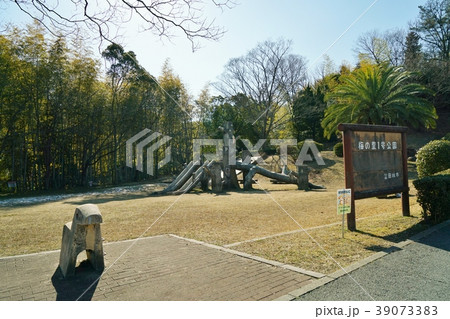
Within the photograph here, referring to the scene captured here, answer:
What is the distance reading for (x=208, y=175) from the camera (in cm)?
1401

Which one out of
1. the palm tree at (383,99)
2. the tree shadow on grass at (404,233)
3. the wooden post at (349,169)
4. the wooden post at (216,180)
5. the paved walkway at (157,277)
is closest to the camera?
the paved walkway at (157,277)

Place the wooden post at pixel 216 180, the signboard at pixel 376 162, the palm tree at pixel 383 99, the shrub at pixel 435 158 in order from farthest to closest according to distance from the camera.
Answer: the palm tree at pixel 383 99
the wooden post at pixel 216 180
the shrub at pixel 435 158
the signboard at pixel 376 162

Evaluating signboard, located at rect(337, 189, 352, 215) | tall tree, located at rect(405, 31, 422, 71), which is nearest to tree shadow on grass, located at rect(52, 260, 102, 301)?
signboard, located at rect(337, 189, 352, 215)

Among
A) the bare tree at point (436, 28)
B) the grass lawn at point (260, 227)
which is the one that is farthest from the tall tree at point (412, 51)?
the grass lawn at point (260, 227)

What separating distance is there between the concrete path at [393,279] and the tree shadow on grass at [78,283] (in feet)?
5.91

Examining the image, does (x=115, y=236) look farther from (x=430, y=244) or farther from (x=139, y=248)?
(x=430, y=244)

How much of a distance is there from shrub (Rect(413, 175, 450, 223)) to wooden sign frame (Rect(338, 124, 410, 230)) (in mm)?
488

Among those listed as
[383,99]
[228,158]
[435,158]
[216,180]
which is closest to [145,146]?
[228,158]

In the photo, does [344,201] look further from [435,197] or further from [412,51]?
[412,51]

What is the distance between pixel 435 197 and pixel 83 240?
18.3 ft

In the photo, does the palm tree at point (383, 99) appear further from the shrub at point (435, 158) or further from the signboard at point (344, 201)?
the signboard at point (344, 201)

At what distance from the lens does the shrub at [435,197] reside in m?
5.36

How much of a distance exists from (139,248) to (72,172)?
1710 centimetres

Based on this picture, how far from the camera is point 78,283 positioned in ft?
10.3
